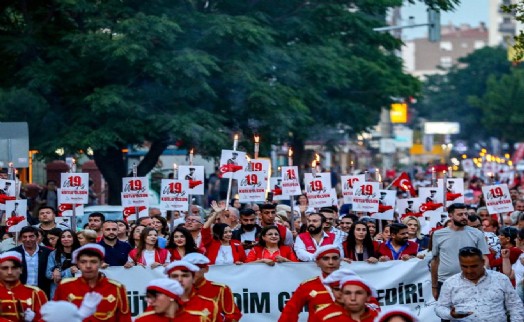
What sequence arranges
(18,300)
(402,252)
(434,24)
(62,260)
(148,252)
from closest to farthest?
(18,300)
(62,260)
(148,252)
(402,252)
(434,24)

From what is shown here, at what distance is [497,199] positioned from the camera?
800 inches

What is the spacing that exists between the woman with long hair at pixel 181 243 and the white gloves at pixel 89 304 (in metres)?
4.17

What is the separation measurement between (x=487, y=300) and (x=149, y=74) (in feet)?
66.0

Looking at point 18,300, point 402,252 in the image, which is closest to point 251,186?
point 402,252

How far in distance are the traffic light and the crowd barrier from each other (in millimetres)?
20873

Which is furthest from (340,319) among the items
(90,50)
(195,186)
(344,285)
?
(90,50)

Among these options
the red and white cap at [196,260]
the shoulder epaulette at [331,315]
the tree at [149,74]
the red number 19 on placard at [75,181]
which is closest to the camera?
the shoulder epaulette at [331,315]

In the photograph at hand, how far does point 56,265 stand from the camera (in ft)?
46.8

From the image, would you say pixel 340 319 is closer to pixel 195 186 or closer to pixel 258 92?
pixel 195 186

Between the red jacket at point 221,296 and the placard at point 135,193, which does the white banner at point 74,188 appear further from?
the red jacket at point 221,296

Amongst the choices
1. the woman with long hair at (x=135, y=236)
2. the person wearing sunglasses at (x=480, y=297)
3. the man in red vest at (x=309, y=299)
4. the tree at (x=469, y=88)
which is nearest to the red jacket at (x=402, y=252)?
the woman with long hair at (x=135, y=236)

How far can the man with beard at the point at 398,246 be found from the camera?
15906mm

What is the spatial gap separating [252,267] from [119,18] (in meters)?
17.0

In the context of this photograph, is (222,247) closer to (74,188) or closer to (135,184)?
(74,188)
